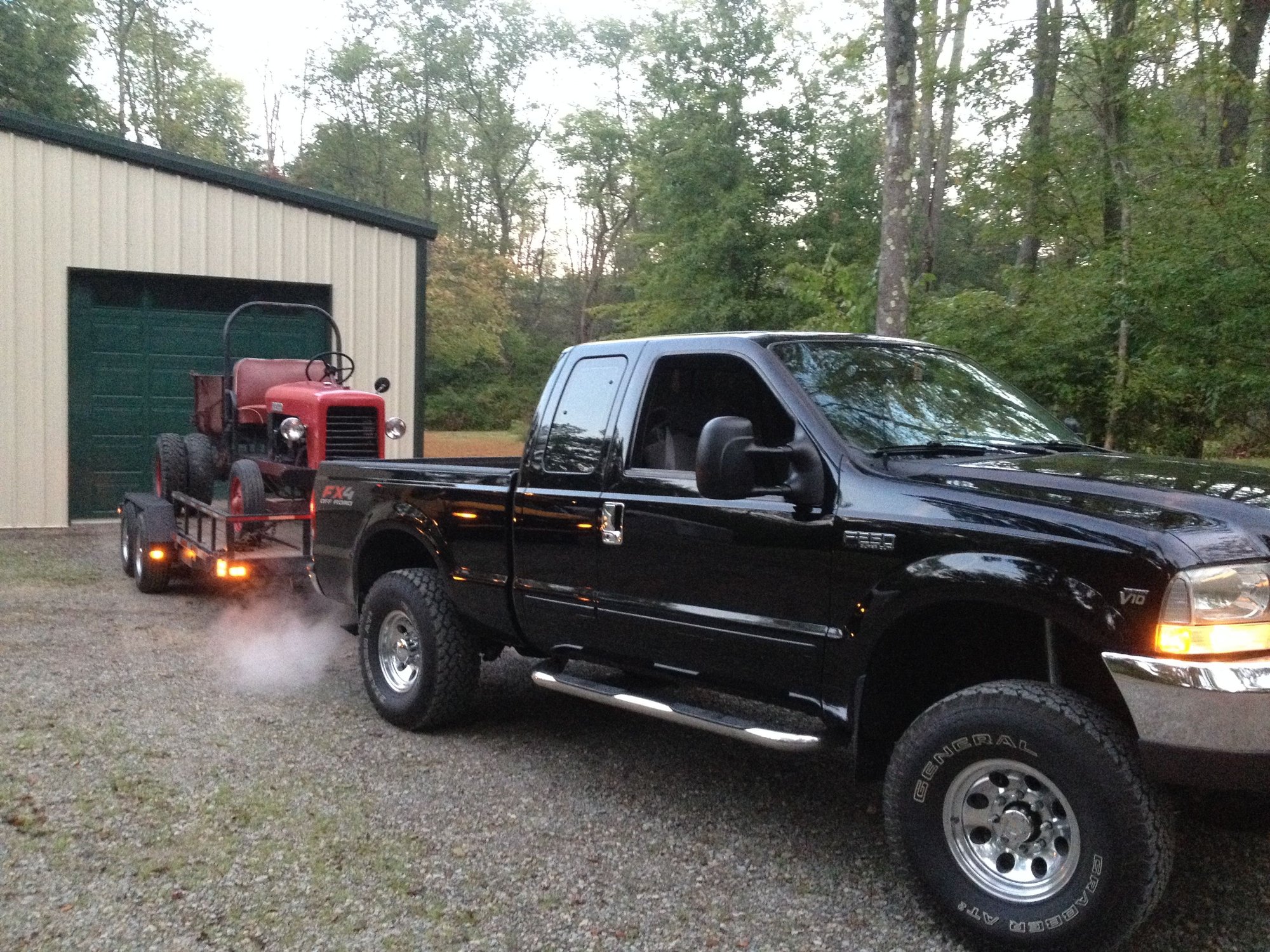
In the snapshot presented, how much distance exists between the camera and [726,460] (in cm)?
399

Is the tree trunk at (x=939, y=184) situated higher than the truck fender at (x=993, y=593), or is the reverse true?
the tree trunk at (x=939, y=184)

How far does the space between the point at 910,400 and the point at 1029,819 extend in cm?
176

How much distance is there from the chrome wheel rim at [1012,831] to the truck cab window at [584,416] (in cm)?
221

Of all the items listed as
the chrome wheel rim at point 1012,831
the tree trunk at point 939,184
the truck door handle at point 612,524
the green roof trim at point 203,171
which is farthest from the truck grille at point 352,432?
the tree trunk at point 939,184

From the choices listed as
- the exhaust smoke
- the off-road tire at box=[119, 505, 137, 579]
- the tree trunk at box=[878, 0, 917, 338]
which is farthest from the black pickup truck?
the tree trunk at box=[878, 0, 917, 338]

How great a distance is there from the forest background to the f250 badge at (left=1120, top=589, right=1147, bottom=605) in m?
6.82

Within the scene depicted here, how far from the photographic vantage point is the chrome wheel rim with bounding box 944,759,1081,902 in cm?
350

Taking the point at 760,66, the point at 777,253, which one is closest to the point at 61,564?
the point at 777,253

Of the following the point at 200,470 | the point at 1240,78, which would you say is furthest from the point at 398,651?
the point at 1240,78

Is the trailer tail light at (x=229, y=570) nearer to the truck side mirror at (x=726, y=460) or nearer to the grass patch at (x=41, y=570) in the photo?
the grass patch at (x=41, y=570)

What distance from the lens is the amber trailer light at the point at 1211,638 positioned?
321 cm

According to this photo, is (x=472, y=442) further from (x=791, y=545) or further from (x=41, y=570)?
(x=791, y=545)

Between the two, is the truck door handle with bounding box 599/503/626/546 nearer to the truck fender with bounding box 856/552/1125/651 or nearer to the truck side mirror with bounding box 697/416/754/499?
the truck side mirror with bounding box 697/416/754/499

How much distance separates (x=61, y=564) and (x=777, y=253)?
771 inches
